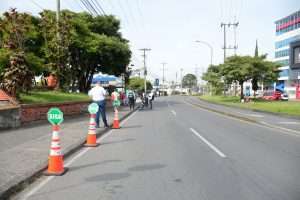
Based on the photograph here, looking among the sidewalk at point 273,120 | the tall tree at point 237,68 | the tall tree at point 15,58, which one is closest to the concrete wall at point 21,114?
the tall tree at point 15,58

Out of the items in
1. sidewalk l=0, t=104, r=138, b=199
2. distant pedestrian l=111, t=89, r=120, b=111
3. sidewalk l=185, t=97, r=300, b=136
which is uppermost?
distant pedestrian l=111, t=89, r=120, b=111

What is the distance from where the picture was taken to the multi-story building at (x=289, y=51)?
73.0 meters

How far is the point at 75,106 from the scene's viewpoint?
2202 cm

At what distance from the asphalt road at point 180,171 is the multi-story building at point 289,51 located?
60.5 meters

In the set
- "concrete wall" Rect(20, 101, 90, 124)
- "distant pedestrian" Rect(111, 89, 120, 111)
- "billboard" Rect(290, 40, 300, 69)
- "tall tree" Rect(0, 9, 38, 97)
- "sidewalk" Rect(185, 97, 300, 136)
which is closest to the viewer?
"concrete wall" Rect(20, 101, 90, 124)

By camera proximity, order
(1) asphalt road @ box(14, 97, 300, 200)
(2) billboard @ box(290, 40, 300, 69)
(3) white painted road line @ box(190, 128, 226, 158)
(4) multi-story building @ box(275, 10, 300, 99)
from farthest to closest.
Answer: (4) multi-story building @ box(275, 10, 300, 99), (2) billboard @ box(290, 40, 300, 69), (3) white painted road line @ box(190, 128, 226, 158), (1) asphalt road @ box(14, 97, 300, 200)

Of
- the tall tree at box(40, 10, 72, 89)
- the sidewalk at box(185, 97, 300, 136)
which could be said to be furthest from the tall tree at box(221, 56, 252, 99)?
the tall tree at box(40, 10, 72, 89)

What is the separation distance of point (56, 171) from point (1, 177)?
1077 mm

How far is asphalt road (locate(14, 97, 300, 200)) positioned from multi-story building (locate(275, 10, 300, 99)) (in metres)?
60.5

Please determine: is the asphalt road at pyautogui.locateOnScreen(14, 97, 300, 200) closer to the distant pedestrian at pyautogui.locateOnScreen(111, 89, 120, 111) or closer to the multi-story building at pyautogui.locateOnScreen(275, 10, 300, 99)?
the distant pedestrian at pyautogui.locateOnScreen(111, 89, 120, 111)

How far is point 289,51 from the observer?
7662 cm

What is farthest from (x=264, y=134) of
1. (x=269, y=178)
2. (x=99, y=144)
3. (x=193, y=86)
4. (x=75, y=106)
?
(x=193, y=86)

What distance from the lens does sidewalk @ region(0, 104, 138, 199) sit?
6973mm

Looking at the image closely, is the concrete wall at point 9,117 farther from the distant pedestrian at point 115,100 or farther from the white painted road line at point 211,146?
the white painted road line at point 211,146
